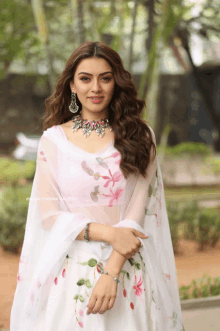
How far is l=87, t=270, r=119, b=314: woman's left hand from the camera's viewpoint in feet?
3.87

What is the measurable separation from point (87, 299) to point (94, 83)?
667 mm

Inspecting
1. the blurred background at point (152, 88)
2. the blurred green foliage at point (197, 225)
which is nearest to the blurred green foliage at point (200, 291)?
the blurred background at point (152, 88)

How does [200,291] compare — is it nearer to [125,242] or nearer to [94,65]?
[125,242]

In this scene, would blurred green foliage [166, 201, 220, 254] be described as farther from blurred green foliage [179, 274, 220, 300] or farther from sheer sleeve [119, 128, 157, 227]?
sheer sleeve [119, 128, 157, 227]

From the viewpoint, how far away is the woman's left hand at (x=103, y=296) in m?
1.18

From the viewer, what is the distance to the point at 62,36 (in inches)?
197

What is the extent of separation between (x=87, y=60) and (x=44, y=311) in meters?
0.81

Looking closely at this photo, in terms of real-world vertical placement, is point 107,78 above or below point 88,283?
above

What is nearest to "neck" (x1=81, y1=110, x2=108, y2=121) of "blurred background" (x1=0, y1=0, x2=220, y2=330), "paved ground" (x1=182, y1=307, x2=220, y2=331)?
"paved ground" (x1=182, y1=307, x2=220, y2=331)

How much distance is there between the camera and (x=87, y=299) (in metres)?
1.23

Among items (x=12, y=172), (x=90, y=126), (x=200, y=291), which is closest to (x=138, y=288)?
(x=90, y=126)

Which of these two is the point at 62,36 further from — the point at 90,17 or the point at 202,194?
the point at 202,194

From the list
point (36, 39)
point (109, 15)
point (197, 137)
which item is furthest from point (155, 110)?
point (36, 39)

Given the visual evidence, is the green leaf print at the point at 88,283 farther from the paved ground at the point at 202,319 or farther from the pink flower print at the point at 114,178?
the paved ground at the point at 202,319
